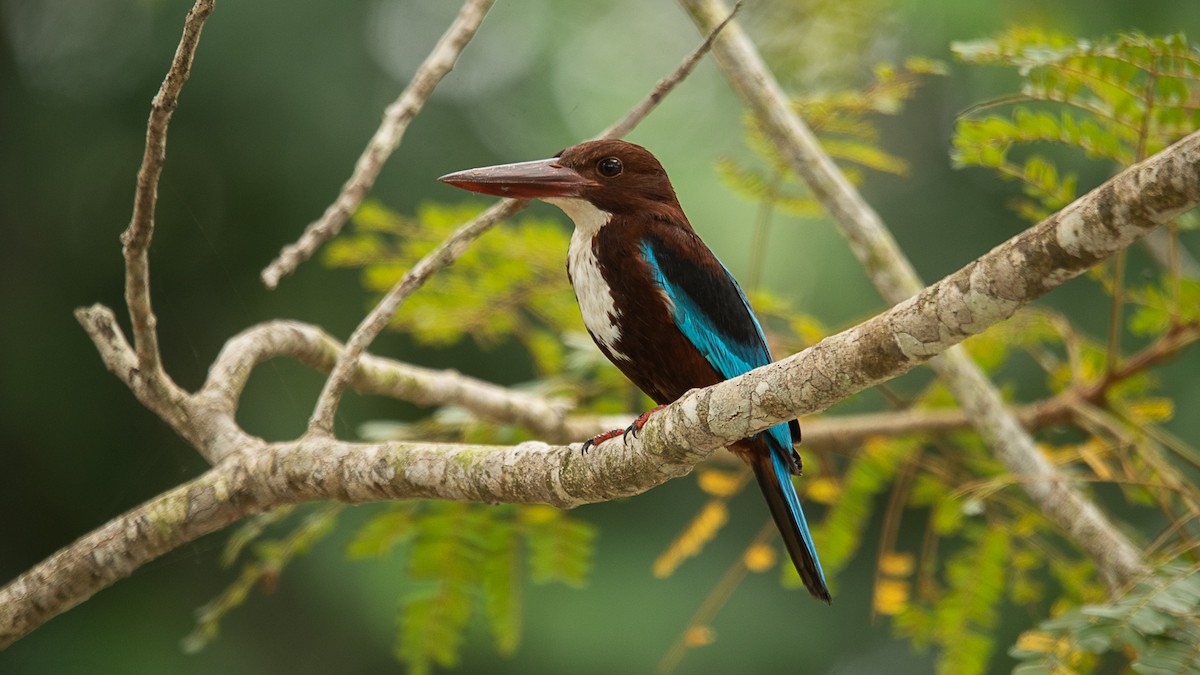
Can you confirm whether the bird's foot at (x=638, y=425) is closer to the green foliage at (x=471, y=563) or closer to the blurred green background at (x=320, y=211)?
the green foliage at (x=471, y=563)

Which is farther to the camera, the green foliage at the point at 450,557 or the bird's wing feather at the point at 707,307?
the green foliage at the point at 450,557

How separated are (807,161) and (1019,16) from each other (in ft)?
7.15

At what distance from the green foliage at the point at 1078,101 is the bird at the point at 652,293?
69cm

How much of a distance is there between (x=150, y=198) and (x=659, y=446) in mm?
946

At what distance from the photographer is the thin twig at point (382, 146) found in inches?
86.8

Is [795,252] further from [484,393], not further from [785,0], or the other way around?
[484,393]

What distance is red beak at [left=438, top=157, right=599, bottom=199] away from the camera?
228 cm

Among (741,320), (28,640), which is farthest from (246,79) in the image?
(741,320)

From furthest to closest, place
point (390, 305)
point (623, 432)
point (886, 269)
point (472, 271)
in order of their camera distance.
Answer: point (472, 271), point (886, 269), point (390, 305), point (623, 432)

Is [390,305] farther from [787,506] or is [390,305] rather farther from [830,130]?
[830,130]

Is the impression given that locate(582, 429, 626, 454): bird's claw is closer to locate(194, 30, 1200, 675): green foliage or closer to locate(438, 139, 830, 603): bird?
locate(438, 139, 830, 603): bird

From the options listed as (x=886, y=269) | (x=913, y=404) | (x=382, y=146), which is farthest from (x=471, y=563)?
(x=913, y=404)

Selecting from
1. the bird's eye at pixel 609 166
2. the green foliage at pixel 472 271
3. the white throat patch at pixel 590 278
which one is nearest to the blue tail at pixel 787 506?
the white throat patch at pixel 590 278

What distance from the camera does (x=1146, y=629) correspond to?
1.91 metres
